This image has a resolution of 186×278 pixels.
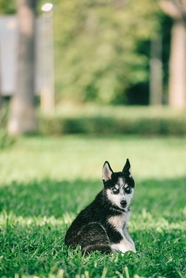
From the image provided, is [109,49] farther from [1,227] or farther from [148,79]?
[1,227]

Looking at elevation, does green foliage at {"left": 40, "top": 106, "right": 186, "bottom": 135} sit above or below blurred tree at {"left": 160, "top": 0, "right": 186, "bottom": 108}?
below

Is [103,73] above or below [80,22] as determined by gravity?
below

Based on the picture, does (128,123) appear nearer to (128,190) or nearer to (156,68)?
(128,190)

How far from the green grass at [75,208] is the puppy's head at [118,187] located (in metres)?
0.42

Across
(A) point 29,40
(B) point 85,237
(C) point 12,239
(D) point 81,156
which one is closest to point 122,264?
(B) point 85,237

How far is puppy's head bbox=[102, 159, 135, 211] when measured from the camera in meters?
5.21

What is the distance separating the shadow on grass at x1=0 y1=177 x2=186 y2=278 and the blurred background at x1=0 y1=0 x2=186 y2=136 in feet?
9.38

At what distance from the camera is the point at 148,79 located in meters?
A: 58.2

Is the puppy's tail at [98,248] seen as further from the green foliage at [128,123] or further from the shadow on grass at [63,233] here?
the green foliage at [128,123]

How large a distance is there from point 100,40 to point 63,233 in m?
39.1

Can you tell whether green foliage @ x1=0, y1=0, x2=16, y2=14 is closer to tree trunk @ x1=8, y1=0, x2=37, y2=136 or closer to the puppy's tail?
tree trunk @ x1=8, y1=0, x2=37, y2=136

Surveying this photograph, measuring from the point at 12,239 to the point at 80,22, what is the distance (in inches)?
1598

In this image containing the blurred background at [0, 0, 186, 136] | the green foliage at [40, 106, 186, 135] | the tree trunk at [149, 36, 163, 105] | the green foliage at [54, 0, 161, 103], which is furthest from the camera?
the tree trunk at [149, 36, 163, 105]

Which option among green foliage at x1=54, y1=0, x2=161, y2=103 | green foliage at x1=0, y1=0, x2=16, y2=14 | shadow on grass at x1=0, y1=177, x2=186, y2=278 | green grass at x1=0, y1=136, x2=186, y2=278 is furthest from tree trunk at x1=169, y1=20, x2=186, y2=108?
shadow on grass at x1=0, y1=177, x2=186, y2=278
